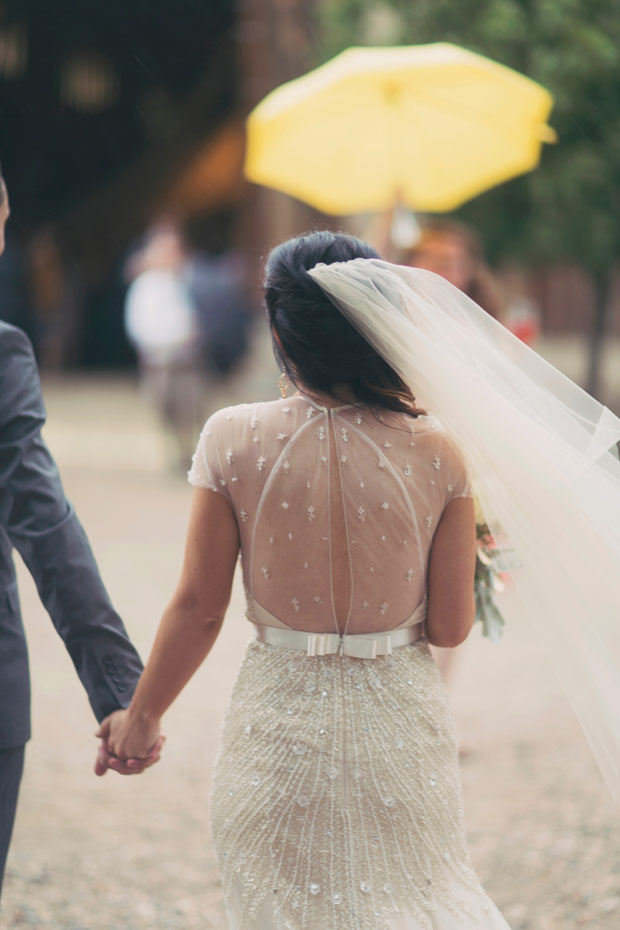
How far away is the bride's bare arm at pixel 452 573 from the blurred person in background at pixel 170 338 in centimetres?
827

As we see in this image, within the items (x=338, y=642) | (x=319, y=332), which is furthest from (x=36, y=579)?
(x=319, y=332)

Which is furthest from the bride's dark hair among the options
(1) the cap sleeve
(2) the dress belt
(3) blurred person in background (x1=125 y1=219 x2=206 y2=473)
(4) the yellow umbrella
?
(3) blurred person in background (x1=125 y1=219 x2=206 y2=473)

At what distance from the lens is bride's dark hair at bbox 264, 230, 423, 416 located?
2119 mm

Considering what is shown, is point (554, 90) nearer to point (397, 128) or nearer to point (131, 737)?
point (397, 128)

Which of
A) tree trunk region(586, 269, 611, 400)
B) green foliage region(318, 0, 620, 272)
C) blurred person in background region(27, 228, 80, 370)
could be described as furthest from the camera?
blurred person in background region(27, 228, 80, 370)

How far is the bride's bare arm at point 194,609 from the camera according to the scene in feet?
7.27

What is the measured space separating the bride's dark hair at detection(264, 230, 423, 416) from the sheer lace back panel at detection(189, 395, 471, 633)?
0.17 feet

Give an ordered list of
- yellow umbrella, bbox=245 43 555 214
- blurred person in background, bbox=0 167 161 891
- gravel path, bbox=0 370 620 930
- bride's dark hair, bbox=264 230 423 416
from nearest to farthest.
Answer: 1. bride's dark hair, bbox=264 230 423 416
2. blurred person in background, bbox=0 167 161 891
3. gravel path, bbox=0 370 620 930
4. yellow umbrella, bbox=245 43 555 214

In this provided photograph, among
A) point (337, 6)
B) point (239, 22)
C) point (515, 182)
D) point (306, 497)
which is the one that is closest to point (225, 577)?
point (306, 497)

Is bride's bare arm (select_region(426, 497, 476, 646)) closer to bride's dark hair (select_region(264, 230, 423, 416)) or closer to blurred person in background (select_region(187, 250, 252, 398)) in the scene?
bride's dark hair (select_region(264, 230, 423, 416))

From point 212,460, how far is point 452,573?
52cm

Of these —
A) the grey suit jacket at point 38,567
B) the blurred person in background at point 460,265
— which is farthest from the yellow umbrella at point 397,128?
the grey suit jacket at point 38,567

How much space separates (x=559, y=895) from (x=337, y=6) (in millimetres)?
11217

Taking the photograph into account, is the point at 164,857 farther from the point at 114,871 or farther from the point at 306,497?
the point at 306,497
